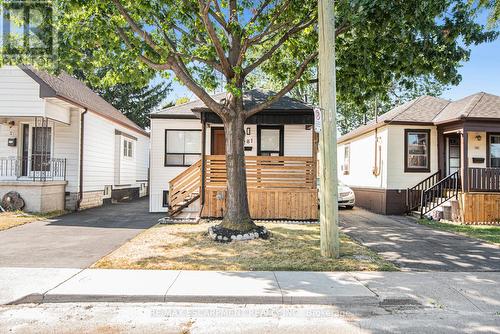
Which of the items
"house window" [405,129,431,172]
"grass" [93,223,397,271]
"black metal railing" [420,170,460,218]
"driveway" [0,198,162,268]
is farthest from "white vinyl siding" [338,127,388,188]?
"driveway" [0,198,162,268]

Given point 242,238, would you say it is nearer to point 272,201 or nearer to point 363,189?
point 272,201

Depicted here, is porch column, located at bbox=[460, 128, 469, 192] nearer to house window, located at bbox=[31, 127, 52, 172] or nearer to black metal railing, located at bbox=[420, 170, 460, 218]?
black metal railing, located at bbox=[420, 170, 460, 218]

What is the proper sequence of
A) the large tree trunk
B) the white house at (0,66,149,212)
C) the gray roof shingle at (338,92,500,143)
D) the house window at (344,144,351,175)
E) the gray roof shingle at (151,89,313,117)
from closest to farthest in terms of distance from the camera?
the large tree trunk
the gray roof shingle at (151,89,313,117)
the white house at (0,66,149,212)
the gray roof shingle at (338,92,500,143)
the house window at (344,144,351,175)

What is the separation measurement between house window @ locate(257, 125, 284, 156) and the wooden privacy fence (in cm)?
192

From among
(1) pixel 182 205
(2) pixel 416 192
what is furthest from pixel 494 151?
(1) pixel 182 205

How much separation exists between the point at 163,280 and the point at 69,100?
10161 millimetres

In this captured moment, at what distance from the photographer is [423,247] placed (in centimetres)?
848

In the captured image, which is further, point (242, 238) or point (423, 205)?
point (423, 205)

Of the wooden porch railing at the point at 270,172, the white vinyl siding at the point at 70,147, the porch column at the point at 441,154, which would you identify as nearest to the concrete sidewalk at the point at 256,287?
the wooden porch railing at the point at 270,172

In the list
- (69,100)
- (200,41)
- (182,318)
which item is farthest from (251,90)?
(182,318)

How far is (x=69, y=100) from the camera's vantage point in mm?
13281

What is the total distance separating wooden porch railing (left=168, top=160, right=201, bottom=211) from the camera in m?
12.3

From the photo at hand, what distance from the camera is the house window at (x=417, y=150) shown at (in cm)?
1546

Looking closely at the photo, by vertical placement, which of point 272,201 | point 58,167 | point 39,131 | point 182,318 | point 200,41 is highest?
point 200,41
